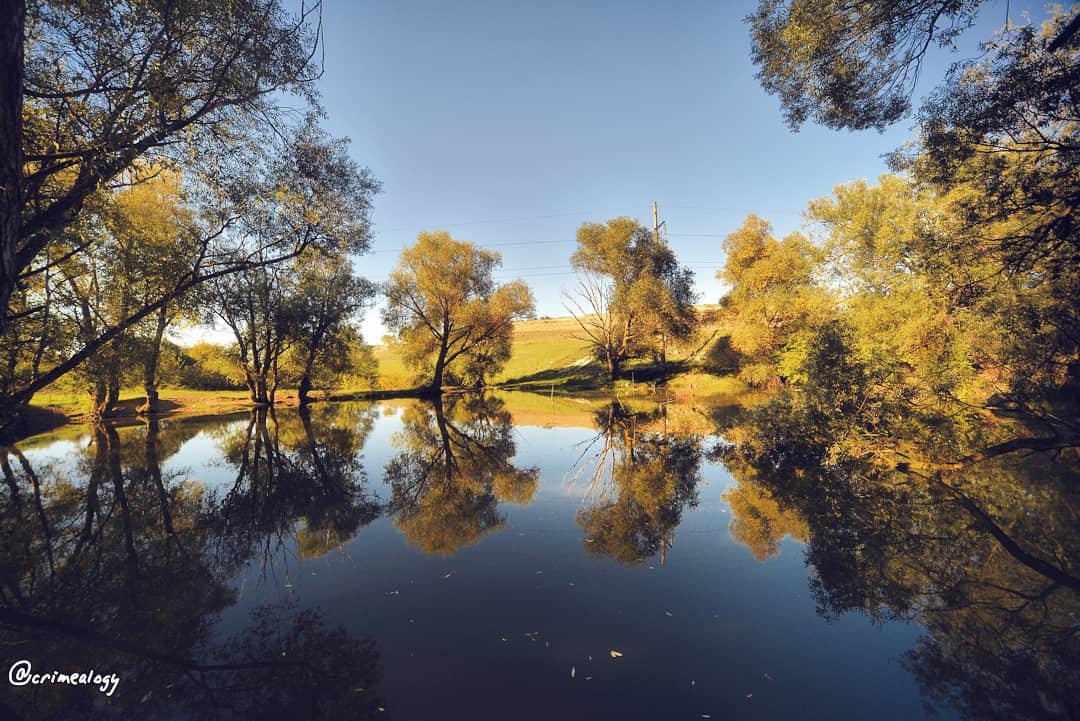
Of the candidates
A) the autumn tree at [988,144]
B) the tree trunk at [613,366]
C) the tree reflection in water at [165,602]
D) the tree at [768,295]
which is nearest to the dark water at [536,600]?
the tree reflection in water at [165,602]

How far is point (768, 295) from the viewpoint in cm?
3272

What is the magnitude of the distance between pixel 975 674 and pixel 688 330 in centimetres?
3406

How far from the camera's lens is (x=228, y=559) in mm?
6289

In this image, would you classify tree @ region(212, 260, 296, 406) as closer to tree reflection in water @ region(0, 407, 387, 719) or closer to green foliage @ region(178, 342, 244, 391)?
green foliage @ region(178, 342, 244, 391)

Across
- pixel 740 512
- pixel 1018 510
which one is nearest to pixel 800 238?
pixel 1018 510

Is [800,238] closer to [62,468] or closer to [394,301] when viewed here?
[394,301]

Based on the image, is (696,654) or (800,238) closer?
(696,654)

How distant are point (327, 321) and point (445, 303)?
32.9 ft

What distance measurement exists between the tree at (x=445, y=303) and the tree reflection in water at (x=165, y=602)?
26.6 meters

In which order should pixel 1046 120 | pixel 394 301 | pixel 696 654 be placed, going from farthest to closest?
pixel 394 301 < pixel 1046 120 < pixel 696 654

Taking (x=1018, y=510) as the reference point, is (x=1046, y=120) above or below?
above

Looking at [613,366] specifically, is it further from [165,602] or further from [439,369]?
[165,602]

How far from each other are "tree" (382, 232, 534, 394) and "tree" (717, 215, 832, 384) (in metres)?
19.4

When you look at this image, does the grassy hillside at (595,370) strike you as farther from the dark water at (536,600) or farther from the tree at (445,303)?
the dark water at (536,600)
